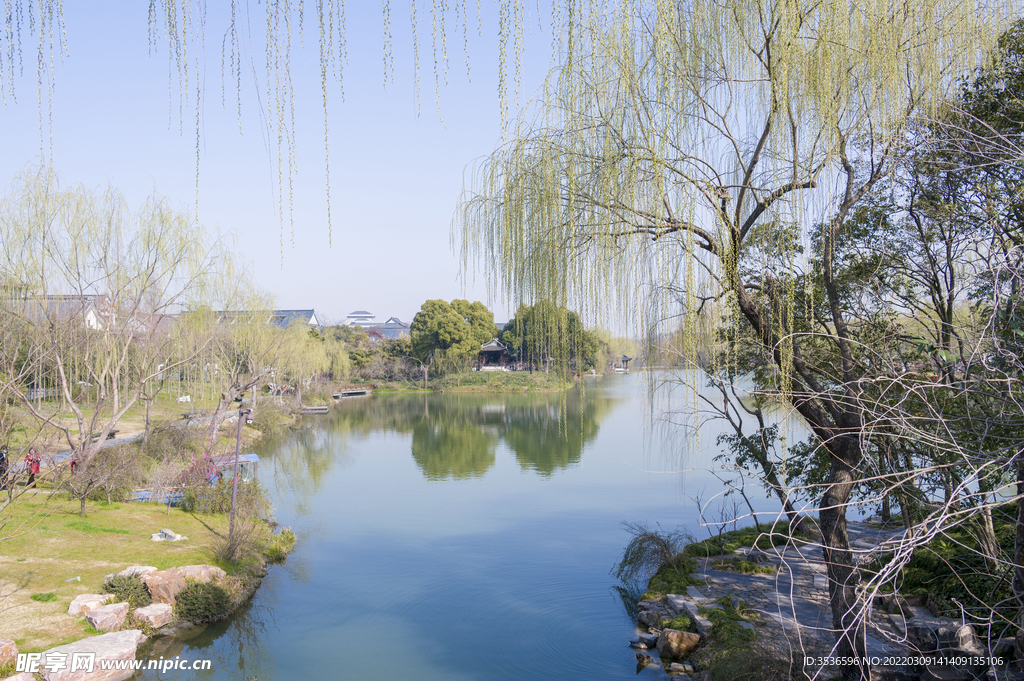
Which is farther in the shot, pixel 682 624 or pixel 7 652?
pixel 682 624

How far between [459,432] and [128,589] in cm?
1696

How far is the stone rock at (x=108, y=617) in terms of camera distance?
6910 mm

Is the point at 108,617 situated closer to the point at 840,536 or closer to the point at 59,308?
the point at 840,536

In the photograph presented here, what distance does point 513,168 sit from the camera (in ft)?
12.1

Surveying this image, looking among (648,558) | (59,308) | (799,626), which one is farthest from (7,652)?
(59,308)

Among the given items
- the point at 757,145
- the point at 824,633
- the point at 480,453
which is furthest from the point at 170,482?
the point at 757,145

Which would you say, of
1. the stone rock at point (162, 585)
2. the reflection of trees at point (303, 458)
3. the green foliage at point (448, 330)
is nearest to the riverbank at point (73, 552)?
the stone rock at point (162, 585)

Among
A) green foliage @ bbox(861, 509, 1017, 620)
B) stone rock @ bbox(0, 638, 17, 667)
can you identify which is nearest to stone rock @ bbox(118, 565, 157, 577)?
stone rock @ bbox(0, 638, 17, 667)

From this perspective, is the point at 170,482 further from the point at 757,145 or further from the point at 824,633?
the point at 757,145

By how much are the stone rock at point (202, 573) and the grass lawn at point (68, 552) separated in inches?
18.4

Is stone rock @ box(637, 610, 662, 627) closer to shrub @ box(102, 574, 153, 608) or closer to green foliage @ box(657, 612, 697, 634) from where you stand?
green foliage @ box(657, 612, 697, 634)

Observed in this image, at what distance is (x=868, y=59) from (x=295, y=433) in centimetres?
2398

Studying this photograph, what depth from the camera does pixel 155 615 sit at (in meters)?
7.45

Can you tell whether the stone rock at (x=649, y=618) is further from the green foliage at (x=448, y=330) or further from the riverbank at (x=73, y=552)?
the green foliage at (x=448, y=330)
